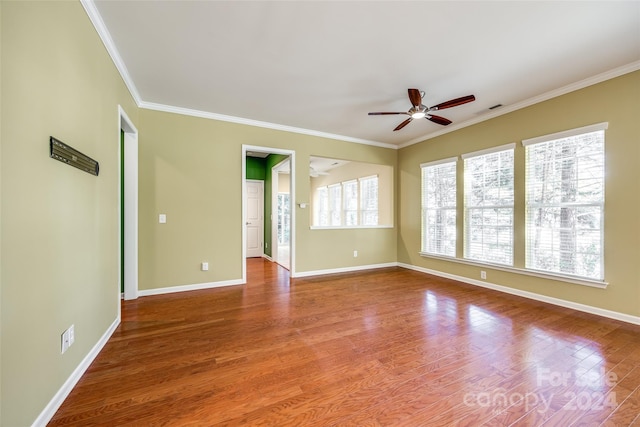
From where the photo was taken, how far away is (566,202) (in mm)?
3174

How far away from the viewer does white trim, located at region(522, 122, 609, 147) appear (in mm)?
2912

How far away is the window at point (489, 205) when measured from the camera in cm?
378

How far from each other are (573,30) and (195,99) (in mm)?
4139

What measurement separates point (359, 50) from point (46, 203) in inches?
105

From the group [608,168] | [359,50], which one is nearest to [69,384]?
[359,50]

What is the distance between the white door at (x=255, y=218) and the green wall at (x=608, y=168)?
506 cm

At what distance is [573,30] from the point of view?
2.21 metres

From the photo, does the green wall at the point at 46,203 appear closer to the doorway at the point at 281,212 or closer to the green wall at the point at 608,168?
the doorway at the point at 281,212

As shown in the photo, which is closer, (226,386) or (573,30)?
(226,386)

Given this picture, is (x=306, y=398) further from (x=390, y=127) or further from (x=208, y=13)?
(x=390, y=127)

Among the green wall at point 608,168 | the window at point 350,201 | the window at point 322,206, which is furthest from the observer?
the window at point 322,206

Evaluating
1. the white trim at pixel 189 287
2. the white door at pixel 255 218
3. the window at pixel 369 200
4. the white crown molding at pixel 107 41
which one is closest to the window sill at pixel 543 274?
the window at pixel 369 200

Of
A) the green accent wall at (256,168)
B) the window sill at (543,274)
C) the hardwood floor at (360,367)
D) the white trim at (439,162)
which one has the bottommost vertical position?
the hardwood floor at (360,367)

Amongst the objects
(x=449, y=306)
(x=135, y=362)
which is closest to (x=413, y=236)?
(x=449, y=306)
